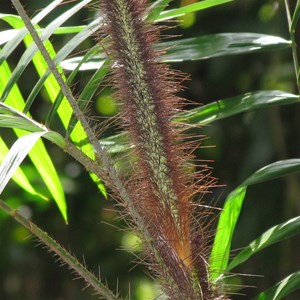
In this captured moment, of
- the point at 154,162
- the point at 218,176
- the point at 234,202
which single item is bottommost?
the point at 218,176

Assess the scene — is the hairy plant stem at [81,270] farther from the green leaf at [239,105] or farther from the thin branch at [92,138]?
the green leaf at [239,105]

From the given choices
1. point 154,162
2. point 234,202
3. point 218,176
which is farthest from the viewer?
point 218,176

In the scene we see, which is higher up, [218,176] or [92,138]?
[92,138]

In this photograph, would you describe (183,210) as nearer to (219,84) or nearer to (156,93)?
(156,93)

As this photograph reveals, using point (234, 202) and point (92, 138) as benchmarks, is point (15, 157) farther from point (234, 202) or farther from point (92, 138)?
point (234, 202)

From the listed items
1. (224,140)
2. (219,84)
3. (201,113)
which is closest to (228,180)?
(224,140)

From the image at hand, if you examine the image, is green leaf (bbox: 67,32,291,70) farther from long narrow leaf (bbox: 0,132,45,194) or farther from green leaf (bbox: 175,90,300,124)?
long narrow leaf (bbox: 0,132,45,194)

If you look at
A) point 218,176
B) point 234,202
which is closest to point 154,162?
point 234,202
